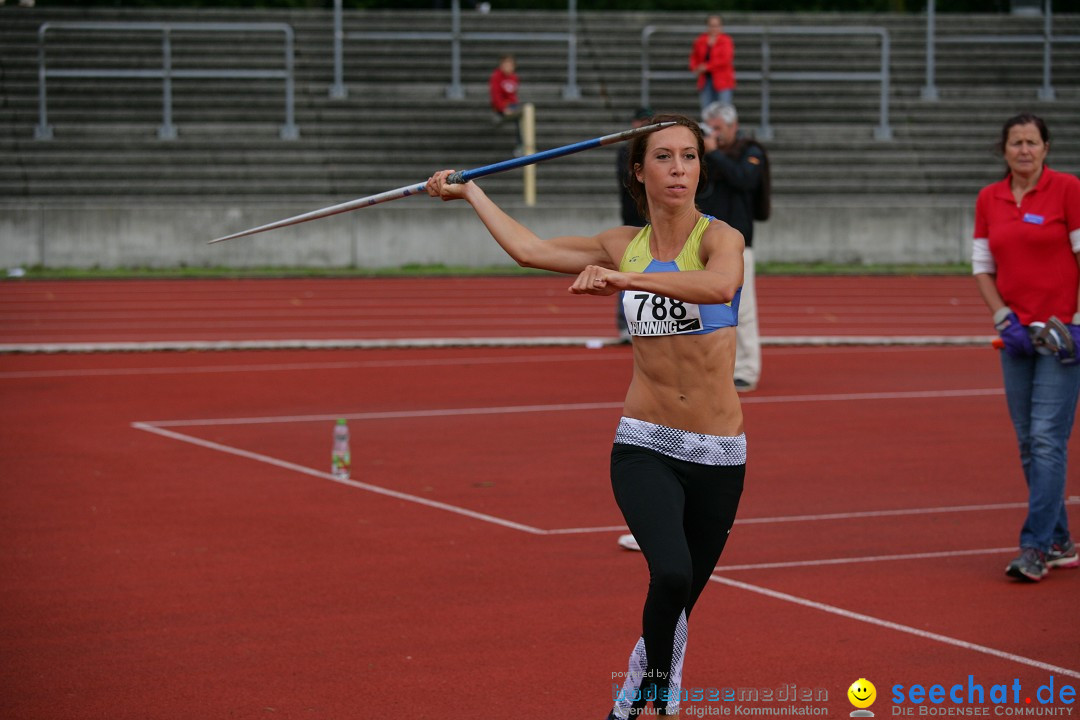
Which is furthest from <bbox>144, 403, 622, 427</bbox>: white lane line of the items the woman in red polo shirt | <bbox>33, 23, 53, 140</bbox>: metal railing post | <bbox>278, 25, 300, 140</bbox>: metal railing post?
<bbox>33, 23, 53, 140</bbox>: metal railing post

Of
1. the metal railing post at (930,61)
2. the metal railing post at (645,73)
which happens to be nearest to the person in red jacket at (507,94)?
the metal railing post at (645,73)

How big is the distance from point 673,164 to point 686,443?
0.94 meters

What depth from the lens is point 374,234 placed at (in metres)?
26.2

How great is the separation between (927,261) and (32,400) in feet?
59.6

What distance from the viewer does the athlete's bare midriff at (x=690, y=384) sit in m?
5.07

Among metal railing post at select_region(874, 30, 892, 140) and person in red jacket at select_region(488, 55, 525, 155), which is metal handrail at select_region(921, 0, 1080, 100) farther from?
person in red jacket at select_region(488, 55, 525, 155)

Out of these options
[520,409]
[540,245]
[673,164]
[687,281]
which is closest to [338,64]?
[520,409]

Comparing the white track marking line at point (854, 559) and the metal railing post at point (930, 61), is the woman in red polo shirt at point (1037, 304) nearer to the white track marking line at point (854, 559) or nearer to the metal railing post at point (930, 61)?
the white track marking line at point (854, 559)

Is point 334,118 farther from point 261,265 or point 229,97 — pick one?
point 261,265

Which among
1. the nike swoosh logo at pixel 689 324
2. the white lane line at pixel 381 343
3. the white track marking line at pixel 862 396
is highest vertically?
the nike swoosh logo at pixel 689 324

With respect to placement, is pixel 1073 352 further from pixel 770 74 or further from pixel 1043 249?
pixel 770 74

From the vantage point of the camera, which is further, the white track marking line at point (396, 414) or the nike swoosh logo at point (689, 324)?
the white track marking line at point (396, 414)

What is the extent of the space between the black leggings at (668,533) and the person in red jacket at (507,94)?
2332cm

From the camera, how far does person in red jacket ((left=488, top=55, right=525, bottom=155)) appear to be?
28.2 m
